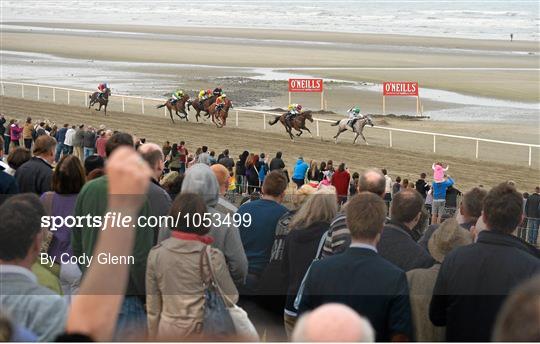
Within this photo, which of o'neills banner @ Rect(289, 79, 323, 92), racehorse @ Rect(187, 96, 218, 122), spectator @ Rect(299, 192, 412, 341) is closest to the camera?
spectator @ Rect(299, 192, 412, 341)

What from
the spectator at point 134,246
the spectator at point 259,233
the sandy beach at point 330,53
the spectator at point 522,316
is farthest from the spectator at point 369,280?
the sandy beach at point 330,53

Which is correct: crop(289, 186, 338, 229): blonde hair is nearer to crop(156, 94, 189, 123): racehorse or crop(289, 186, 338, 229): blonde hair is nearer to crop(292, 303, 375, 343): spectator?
crop(292, 303, 375, 343): spectator

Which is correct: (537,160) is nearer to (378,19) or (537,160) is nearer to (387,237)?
(387,237)

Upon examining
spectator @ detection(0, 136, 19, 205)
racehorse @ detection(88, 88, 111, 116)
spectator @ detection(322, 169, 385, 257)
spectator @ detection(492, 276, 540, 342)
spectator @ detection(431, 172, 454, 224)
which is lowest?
spectator @ detection(431, 172, 454, 224)

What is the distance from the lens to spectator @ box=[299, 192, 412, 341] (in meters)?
4.28

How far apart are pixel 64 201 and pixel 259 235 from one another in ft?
3.83

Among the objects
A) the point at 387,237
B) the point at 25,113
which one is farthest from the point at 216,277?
the point at 25,113

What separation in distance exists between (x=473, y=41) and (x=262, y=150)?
45.7 meters

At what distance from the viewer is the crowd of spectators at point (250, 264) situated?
2564mm

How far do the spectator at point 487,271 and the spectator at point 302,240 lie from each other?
105 cm

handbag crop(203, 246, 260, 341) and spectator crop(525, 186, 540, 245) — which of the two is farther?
spectator crop(525, 186, 540, 245)

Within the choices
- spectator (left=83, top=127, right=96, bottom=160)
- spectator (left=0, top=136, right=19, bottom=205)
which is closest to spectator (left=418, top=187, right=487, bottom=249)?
spectator (left=0, top=136, right=19, bottom=205)

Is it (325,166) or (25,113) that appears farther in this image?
(25,113)

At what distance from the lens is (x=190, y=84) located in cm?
3834
